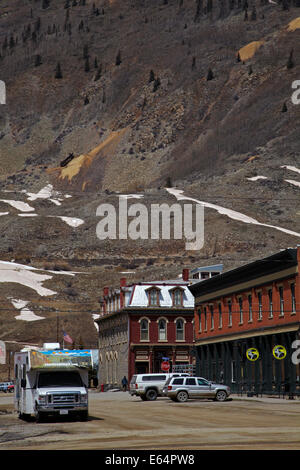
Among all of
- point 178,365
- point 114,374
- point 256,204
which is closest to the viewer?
point 178,365

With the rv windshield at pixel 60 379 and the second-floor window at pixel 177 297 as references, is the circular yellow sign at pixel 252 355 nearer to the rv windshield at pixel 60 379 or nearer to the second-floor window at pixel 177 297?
the rv windshield at pixel 60 379

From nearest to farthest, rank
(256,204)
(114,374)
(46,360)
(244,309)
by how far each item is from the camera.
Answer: (46,360) < (244,309) < (114,374) < (256,204)

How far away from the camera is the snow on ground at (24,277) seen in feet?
523

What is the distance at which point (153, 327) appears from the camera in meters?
87.1

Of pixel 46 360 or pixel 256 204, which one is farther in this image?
pixel 256 204

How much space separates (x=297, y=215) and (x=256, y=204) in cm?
1005

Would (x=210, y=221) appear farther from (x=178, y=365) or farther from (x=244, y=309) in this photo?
(x=244, y=309)

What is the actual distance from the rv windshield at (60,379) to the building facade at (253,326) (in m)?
20.1

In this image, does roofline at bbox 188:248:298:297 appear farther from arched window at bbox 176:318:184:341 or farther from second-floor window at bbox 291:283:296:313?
arched window at bbox 176:318:184:341

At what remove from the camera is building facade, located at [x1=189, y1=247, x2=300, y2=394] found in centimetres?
5553

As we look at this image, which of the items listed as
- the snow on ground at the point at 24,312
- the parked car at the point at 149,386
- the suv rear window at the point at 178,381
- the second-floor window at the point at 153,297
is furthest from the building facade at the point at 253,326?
the snow on ground at the point at 24,312

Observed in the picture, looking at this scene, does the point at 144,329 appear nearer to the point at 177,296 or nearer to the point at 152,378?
the point at 177,296

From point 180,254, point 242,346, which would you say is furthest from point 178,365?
point 180,254
